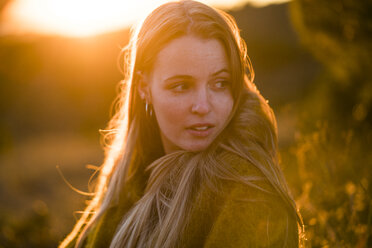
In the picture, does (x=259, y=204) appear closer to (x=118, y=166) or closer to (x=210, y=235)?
(x=210, y=235)

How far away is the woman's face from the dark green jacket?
0.89ft

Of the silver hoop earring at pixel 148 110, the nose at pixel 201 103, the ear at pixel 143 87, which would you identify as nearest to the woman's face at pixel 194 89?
the nose at pixel 201 103

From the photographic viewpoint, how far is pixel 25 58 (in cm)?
1580

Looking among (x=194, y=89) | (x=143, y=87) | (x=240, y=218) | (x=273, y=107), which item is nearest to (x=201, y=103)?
(x=194, y=89)

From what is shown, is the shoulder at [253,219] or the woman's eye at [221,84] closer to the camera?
the shoulder at [253,219]

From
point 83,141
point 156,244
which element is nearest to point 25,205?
point 83,141

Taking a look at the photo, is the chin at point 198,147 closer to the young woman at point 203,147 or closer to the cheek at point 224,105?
the young woman at point 203,147

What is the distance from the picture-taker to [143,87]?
87.4 inches

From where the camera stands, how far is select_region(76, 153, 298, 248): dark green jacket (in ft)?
4.57

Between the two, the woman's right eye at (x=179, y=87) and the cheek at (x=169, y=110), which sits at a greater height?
the woman's right eye at (x=179, y=87)

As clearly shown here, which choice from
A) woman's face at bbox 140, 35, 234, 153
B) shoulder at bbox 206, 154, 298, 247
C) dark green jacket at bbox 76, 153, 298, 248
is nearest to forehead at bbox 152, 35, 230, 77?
woman's face at bbox 140, 35, 234, 153

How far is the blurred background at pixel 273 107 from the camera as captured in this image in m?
2.55

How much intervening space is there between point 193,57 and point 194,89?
20 cm

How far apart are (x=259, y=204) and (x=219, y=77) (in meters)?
0.84
